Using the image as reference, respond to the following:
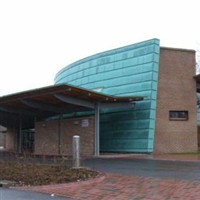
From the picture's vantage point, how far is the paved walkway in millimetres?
10734

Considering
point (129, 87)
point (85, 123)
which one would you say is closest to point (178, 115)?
point (129, 87)

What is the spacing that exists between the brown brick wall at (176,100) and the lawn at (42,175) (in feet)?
56.7

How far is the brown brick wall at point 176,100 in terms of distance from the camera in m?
32.8

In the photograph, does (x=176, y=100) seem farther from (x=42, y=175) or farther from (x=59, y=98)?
(x=42, y=175)

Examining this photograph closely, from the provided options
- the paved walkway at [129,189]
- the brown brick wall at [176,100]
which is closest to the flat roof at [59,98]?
the brown brick wall at [176,100]

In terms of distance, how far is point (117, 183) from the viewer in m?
13.1

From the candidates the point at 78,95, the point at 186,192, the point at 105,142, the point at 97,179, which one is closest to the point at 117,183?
the point at 97,179

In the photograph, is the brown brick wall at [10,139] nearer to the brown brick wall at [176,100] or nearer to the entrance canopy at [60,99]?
the entrance canopy at [60,99]

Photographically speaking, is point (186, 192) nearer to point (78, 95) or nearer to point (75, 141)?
point (75, 141)

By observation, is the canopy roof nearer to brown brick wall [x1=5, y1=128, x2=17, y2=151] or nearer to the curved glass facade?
the curved glass facade

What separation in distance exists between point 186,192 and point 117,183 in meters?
2.55

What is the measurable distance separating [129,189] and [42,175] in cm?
365

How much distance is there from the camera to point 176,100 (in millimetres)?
33219

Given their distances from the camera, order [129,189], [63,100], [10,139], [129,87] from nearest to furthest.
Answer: [129,189] < [63,100] < [129,87] < [10,139]
